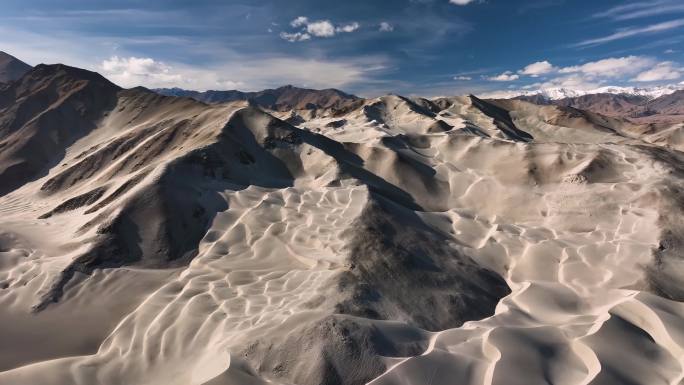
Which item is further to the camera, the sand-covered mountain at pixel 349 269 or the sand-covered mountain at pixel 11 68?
the sand-covered mountain at pixel 11 68

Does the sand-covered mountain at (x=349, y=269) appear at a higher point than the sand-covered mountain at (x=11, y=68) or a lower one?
lower

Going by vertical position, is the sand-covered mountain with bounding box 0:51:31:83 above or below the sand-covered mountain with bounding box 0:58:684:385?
above

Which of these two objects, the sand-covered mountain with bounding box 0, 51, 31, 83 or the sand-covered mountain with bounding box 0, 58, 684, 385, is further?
the sand-covered mountain with bounding box 0, 51, 31, 83

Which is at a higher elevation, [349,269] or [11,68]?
[11,68]

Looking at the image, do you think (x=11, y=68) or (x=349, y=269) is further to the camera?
(x=11, y=68)
